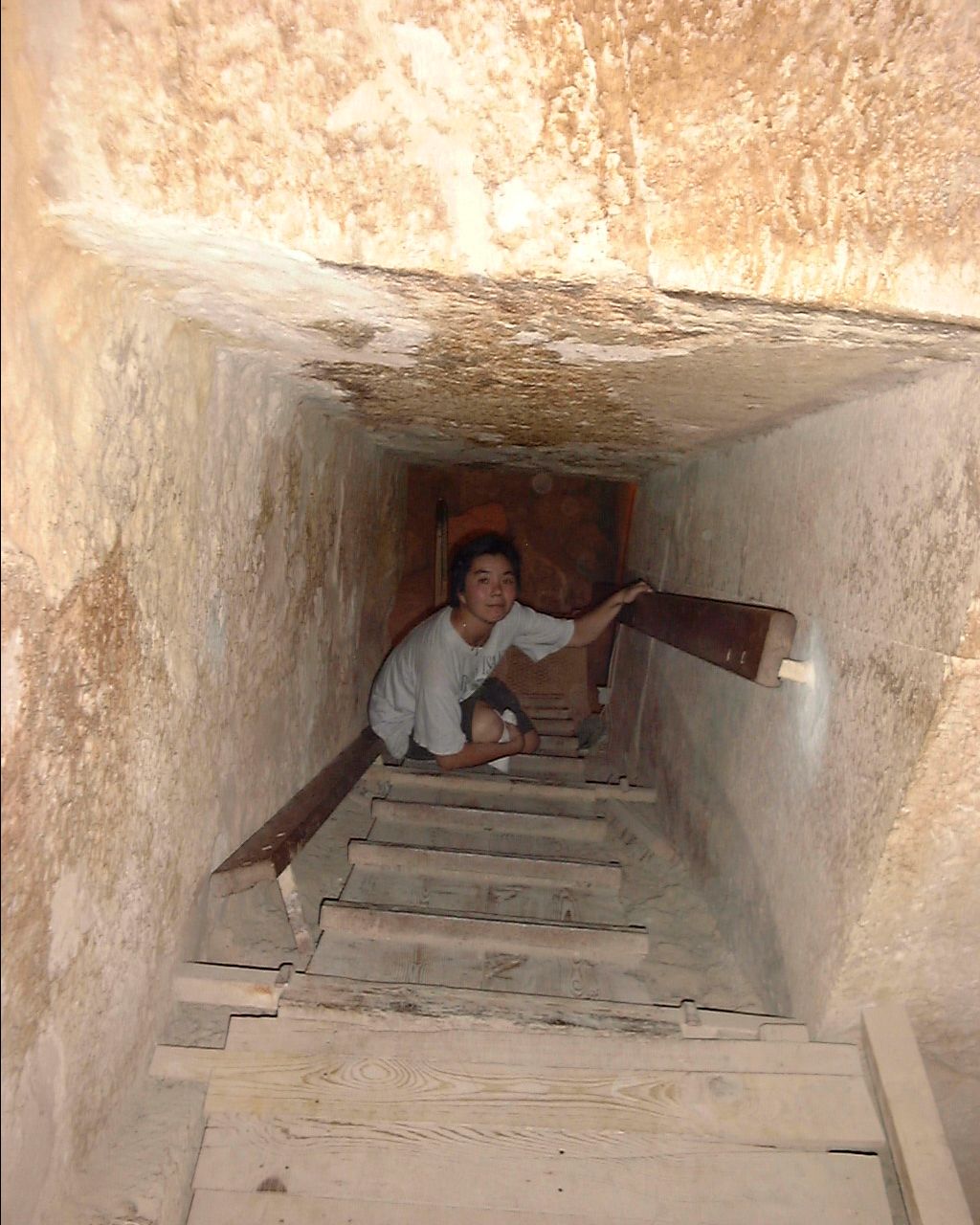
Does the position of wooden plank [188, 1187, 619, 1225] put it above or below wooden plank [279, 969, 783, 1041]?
below

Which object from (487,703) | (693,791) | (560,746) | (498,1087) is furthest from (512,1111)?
(560,746)

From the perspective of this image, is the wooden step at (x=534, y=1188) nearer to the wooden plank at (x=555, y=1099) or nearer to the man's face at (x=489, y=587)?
the wooden plank at (x=555, y=1099)

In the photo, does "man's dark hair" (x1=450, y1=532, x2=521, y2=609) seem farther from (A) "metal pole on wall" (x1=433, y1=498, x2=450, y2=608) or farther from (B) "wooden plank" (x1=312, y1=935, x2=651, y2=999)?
(B) "wooden plank" (x1=312, y1=935, x2=651, y2=999)

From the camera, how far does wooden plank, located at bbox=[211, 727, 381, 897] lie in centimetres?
203

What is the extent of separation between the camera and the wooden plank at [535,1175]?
1.68 m

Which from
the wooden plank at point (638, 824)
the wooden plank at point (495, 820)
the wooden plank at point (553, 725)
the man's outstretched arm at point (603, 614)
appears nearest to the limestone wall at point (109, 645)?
the wooden plank at point (495, 820)

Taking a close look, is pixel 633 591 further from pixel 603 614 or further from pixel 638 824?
pixel 638 824

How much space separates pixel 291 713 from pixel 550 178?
209cm

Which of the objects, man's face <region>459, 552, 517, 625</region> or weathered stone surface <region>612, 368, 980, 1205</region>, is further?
man's face <region>459, 552, 517, 625</region>

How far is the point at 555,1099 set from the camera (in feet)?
5.94

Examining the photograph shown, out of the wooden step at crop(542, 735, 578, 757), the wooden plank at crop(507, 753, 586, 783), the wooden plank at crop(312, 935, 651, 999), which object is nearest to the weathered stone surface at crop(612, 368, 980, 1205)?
the wooden plank at crop(312, 935, 651, 999)

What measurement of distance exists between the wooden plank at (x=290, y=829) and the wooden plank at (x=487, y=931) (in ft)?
0.85

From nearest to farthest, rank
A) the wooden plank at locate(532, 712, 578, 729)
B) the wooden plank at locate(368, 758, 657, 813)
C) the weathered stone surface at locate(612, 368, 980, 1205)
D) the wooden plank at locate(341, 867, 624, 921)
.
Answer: the weathered stone surface at locate(612, 368, 980, 1205) < the wooden plank at locate(341, 867, 624, 921) < the wooden plank at locate(368, 758, 657, 813) < the wooden plank at locate(532, 712, 578, 729)

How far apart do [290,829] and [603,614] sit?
1.89 meters
